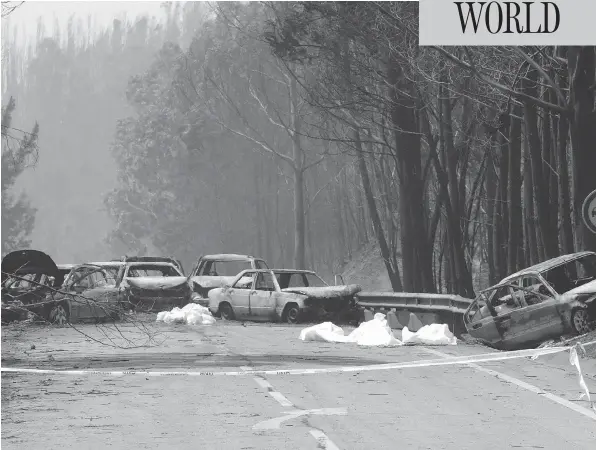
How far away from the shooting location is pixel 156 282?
31219mm

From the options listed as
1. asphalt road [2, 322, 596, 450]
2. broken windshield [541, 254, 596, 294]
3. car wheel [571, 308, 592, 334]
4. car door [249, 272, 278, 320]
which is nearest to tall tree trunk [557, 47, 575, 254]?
broken windshield [541, 254, 596, 294]

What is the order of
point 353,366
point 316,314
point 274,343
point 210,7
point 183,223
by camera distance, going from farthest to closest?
point 183,223, point 210,7, point 316,314, point 274,343, point 353,366

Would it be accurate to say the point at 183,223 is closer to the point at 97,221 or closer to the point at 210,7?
the point at 210,7

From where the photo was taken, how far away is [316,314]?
27719 mm

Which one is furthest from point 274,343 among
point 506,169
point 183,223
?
point 183,223

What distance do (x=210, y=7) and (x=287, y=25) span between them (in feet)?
68.2

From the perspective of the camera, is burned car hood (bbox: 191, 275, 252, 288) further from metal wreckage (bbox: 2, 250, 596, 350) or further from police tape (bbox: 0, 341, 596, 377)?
police tape (bbox: 0, 341, 596, 377)

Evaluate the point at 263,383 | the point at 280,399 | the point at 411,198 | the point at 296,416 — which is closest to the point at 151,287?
the point at 411,198

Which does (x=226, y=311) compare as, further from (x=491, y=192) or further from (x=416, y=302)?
(x=491, y=192)

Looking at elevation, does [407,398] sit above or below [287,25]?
below

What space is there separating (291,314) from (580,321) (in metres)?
10.4

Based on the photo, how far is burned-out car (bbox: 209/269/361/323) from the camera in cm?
2769

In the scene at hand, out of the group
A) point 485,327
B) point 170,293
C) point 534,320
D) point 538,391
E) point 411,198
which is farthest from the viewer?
point 411,198

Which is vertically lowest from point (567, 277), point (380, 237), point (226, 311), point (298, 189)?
point (226, 311)
